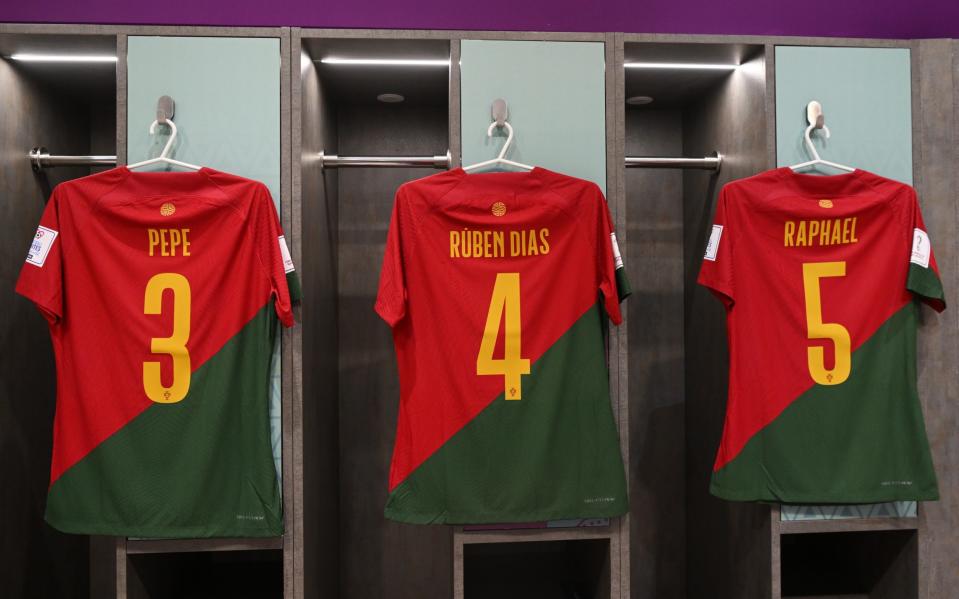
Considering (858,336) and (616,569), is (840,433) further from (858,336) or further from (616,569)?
(616,569)

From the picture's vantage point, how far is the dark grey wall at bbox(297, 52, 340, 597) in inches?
88.0

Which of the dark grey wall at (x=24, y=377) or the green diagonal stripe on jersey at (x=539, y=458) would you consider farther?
the dark grey wall at (x=24, y=377)

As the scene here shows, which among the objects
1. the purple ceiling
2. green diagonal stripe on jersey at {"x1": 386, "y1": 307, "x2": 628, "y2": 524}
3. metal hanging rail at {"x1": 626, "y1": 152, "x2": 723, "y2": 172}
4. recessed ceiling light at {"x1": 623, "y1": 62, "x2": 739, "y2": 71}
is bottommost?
green diagonal stripe on jersey at {"x1": 386, "y1": 307, "x2": 628, "y2": 524}

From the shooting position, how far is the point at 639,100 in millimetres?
2807

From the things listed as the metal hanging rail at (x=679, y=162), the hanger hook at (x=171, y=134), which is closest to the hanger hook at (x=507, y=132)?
the metal hanging rail at (x=679, y=162)

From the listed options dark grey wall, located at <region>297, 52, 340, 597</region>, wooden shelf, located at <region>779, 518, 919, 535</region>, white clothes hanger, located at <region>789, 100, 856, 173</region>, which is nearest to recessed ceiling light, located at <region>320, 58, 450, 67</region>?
dark grey wall, located at <region>297, 52, 340, 597</region>

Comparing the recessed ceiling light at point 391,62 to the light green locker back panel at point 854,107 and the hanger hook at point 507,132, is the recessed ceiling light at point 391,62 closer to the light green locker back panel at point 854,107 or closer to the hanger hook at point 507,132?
the hanger hook at point 507,132

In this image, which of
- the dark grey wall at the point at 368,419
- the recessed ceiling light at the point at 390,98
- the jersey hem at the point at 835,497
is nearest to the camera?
the jersey hem at the point at 835,497

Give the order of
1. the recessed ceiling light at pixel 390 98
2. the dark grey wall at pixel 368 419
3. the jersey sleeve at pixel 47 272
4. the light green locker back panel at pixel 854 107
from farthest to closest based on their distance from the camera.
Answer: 1. the dark grey wall at pixel 368 419
2. the recessed ceiling light at pixel 390 98
3. the light green locker back panel at pixel 854 107
4. the jersey sleeve at pixel 47 272

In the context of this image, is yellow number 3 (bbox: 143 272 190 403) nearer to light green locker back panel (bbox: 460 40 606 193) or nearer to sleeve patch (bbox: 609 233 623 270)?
light green locker back panel (bbox: 460 40 606 193)

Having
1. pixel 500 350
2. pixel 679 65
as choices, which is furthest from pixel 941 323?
pixel 500 350

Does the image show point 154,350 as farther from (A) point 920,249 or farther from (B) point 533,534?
(A) point 920,249

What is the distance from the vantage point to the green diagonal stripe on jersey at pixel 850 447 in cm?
213

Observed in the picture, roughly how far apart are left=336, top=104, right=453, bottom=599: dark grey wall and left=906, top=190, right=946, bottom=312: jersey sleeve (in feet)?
6.25
